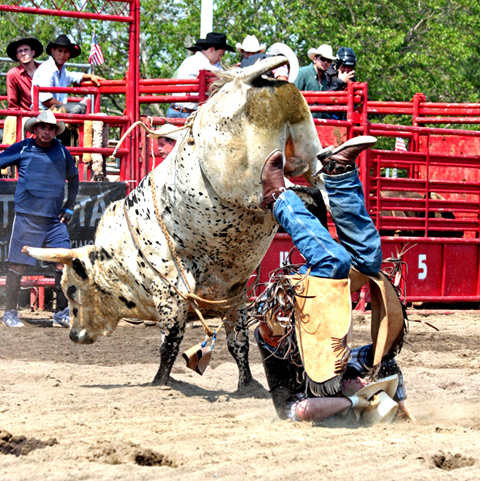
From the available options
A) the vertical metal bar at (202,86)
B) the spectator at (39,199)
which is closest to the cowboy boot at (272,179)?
the spectator at (39,199)

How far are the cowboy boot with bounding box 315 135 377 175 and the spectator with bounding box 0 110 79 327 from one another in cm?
462

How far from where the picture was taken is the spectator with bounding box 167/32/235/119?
9.12 meters

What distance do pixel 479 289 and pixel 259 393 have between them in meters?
5.97

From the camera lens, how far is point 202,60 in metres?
9.34

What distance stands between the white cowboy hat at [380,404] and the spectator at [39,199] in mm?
4702

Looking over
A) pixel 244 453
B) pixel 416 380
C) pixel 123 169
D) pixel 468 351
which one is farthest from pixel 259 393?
pixel 123 169

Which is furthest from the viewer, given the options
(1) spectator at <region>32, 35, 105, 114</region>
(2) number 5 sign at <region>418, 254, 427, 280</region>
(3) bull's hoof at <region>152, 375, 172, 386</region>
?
(2) number 5 sign at <region>418, 254, 427, 280</region>

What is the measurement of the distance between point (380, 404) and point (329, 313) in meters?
0.62

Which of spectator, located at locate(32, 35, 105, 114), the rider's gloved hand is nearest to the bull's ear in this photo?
the rider's gloved hand

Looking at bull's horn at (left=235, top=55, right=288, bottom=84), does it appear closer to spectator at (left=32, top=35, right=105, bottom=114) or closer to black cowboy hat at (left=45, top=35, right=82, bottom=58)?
spectator at (left=32, top=35, right=105, bottom=114)

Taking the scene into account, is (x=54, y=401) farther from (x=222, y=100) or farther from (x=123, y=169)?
(x=123, y=169)

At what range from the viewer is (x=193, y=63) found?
30.6ft

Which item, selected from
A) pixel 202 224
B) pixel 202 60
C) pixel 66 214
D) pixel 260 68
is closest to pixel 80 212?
pixel 66 214

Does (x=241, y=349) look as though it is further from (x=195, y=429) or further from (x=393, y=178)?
(x=393, y=178)
